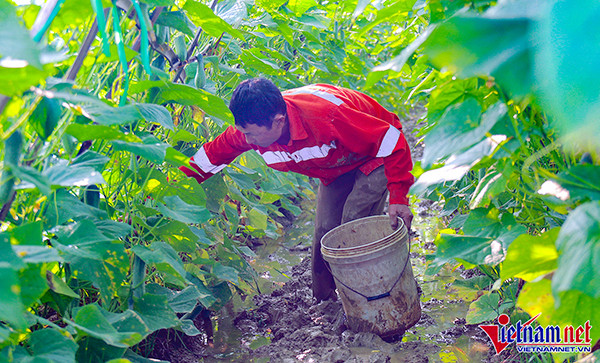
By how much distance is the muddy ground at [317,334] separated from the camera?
6.75 ft

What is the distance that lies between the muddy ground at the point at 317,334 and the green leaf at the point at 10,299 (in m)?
1.36

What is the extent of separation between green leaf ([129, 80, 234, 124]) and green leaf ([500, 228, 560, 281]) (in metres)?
0.92

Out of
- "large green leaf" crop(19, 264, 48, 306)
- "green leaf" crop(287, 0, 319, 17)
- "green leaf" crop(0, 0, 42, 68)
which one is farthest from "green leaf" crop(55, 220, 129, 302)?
"green leaf" crop(287, 0, 319, 17)

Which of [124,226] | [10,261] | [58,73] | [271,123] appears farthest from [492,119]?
[271,123]

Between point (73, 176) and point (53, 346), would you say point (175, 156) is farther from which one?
point (53, 346)

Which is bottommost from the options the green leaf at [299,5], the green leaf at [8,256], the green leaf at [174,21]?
the green leaf at [8,256]

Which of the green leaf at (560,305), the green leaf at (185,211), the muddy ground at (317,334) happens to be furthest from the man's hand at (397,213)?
the green leaf at (560,305)

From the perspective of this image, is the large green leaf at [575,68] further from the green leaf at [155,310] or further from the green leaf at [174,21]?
the green leaf at [174,21]

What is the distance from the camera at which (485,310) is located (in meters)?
1.80

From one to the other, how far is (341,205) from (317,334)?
0.75 meters

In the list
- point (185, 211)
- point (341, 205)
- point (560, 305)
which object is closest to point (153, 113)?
point (185, 211)

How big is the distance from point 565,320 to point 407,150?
56.6 inches

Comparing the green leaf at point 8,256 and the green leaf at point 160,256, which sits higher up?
the green leaf at point 8,256

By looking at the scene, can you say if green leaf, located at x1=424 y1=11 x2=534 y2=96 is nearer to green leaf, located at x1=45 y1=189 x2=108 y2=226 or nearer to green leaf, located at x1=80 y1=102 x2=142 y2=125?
green leaf, located at x1=80 y1=102 x2=142 y2=125
